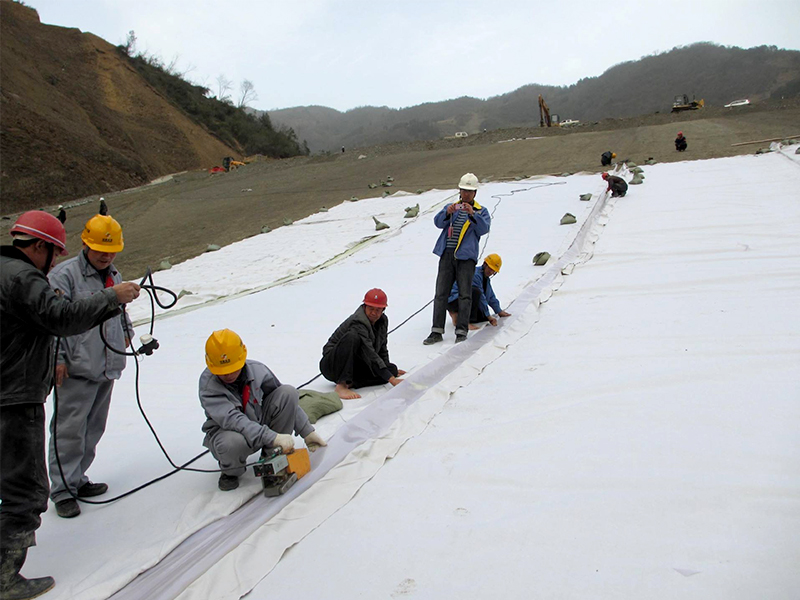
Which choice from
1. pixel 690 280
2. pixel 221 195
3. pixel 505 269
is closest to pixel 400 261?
pixel 505 269

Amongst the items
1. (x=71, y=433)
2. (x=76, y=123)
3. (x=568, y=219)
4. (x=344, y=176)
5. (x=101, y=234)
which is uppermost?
(x=76, y=123)

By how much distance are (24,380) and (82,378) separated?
489mm

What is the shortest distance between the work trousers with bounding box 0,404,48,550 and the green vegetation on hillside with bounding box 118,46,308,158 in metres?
34.5

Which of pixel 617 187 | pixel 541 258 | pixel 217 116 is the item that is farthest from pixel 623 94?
pixel 541 258

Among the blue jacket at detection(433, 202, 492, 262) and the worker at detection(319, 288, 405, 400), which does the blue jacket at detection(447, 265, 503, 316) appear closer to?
the blue jacket at detection(433, 202, 492, 262)

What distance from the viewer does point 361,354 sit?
308cm

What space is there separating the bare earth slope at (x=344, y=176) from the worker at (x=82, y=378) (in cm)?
618

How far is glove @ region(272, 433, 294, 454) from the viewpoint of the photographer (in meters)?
2.09

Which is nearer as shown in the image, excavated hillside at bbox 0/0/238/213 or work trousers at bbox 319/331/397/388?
work trousers at bbox 319/331/397/388

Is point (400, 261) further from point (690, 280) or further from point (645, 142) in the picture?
point (645, 142)

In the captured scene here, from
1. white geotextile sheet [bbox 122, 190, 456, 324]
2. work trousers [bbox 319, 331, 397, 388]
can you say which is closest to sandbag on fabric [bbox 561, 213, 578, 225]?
white geotextile sheet [bbox 122, 190, 456, 324]

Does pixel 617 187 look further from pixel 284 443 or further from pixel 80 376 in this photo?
pixel 80 376

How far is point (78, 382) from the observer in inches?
83.1

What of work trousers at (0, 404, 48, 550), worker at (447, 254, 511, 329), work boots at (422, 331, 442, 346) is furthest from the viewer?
worker at (447, 254, 511, 329)
